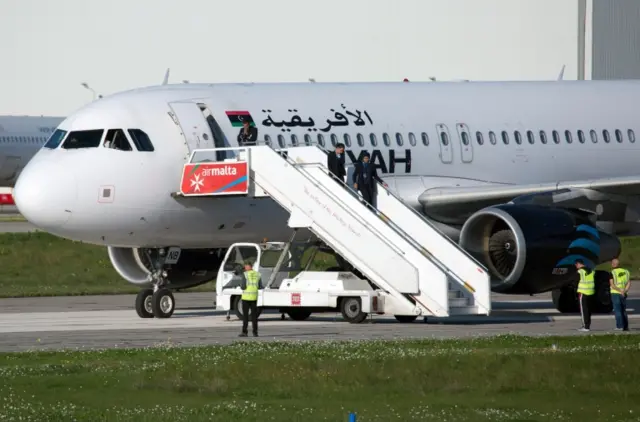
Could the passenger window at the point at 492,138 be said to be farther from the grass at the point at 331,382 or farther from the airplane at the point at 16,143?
the airplane at the point at 16,143

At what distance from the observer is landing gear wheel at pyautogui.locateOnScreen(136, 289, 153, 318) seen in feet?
104

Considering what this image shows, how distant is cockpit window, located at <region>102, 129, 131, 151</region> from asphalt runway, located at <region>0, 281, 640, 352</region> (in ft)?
11.8

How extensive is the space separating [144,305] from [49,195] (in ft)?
11.9

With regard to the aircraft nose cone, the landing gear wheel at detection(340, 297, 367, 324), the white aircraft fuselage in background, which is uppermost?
the white aircraft fuselage in background

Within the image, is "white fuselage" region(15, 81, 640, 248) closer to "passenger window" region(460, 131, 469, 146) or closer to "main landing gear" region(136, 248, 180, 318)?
"passenger window" region(460, 131, 469, 146)

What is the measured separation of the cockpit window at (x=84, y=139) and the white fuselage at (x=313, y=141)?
0.14 metres

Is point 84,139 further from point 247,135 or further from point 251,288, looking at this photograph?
point 251,288

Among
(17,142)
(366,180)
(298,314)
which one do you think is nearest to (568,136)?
(366,180)

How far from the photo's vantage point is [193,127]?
30.8 metres

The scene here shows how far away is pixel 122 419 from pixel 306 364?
16.3 feet

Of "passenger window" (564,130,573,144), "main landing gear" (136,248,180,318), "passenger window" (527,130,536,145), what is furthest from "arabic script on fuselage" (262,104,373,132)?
Answer: "passenger window" (564,130,573,144)

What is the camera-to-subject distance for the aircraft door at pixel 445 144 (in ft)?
111

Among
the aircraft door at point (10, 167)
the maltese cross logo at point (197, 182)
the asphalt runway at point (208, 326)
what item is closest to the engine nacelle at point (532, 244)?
the asphalt runway at point (208, 326)

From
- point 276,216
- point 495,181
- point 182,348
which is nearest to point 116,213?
point 276,216
